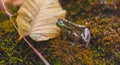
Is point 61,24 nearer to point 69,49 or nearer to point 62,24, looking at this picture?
point 62,24

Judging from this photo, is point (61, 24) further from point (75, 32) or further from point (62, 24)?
point (75, 32)

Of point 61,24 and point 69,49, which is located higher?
point 61,24

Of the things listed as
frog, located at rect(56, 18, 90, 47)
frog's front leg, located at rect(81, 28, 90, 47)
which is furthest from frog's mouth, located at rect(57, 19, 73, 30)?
frog's front leg, located at rect(81, 28, 90, 47)

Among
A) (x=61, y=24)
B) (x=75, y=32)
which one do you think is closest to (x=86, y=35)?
(x=75, y=32)

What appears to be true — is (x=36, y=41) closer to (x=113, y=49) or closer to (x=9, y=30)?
(x=9, y=30)

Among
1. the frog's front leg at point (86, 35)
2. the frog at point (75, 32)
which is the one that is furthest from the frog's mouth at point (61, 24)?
the frog's front leg at point (86, 35)

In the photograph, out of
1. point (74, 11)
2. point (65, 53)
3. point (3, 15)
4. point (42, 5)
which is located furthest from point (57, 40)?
point (3, 15)

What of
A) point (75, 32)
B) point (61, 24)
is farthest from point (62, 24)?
point (75, 32)

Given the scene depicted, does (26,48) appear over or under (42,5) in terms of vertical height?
under

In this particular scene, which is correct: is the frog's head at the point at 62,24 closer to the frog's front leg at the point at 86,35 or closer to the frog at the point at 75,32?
the frog at the point at 75,32
